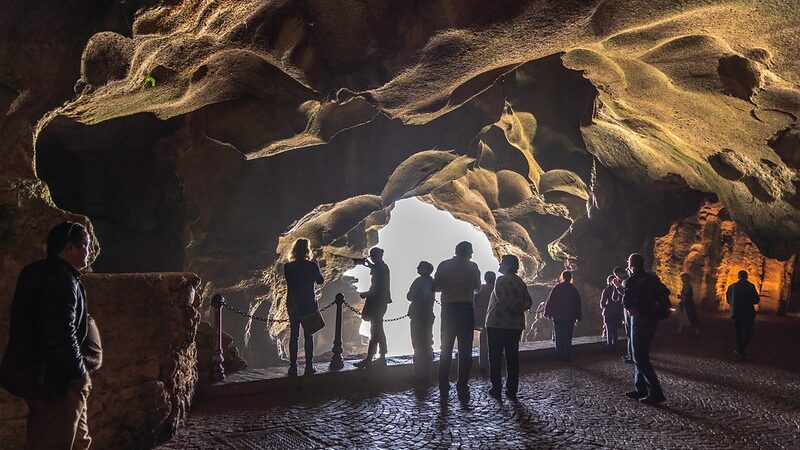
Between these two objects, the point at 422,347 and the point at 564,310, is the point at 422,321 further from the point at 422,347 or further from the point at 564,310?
the point at 564,310

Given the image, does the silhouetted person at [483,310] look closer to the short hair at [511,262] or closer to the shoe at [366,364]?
the short hair at [511,262]

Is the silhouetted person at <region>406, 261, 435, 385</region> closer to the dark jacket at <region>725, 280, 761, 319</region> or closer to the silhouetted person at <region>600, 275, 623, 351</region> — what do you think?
the silhouetted person at <region>600, 275, 623, 351</region>

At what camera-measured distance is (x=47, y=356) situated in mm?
2426

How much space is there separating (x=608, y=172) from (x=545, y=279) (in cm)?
910

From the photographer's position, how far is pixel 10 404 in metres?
3.52

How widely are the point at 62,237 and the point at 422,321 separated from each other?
5.02 m

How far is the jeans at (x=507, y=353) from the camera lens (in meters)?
6.09

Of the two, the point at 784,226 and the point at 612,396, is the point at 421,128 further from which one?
the point at 612,396

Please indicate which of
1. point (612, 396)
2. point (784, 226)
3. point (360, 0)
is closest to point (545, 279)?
point (784, 226)

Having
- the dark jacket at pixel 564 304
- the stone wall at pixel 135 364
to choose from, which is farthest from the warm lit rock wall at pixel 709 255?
the stone wall at pixel 135 364

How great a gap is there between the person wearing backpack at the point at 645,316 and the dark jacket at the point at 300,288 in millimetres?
3976

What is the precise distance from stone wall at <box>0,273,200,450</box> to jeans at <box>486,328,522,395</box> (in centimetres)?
362

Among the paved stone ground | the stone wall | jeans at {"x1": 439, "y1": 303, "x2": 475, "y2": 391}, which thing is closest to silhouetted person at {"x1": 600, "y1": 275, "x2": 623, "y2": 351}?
the paved stone ground

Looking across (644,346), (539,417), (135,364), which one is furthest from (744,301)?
(135,364)
